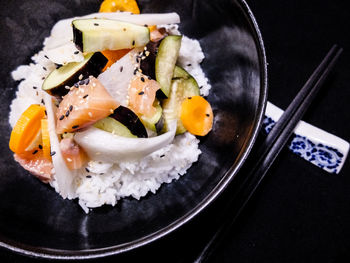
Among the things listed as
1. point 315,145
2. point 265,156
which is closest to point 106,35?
point 265,156

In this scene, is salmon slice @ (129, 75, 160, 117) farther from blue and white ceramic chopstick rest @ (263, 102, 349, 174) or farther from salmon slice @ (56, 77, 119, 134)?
blue and white ceramic chopstick rest @ (263, 102, 349, 174)

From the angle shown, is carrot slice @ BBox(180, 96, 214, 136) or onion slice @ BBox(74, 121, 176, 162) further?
carrot slice @ BBox(180, 96, 214, 136)

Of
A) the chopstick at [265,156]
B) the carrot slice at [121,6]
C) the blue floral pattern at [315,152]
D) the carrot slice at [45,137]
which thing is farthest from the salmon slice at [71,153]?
the blue floral pattern at [315,152]

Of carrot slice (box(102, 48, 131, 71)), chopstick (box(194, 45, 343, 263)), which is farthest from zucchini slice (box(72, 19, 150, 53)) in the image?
chopstick (box(194, 45, 343, 263))

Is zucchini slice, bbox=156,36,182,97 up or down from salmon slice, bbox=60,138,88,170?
up

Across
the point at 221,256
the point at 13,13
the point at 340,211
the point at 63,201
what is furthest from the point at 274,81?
the point at 13,13

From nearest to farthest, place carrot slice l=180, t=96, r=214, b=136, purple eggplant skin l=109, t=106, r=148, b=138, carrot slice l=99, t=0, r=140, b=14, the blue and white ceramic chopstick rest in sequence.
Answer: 1. purple eggplant skin l=109, t=106, r=148, b=138
2. carrot slice l=180, t=96, r=214, b=136
3. the blue and white ceramic chopstick rest
4. carrot slice l=99, t=0, r=140, b=14

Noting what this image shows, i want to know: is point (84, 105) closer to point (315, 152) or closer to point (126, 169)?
point (126, 169)
